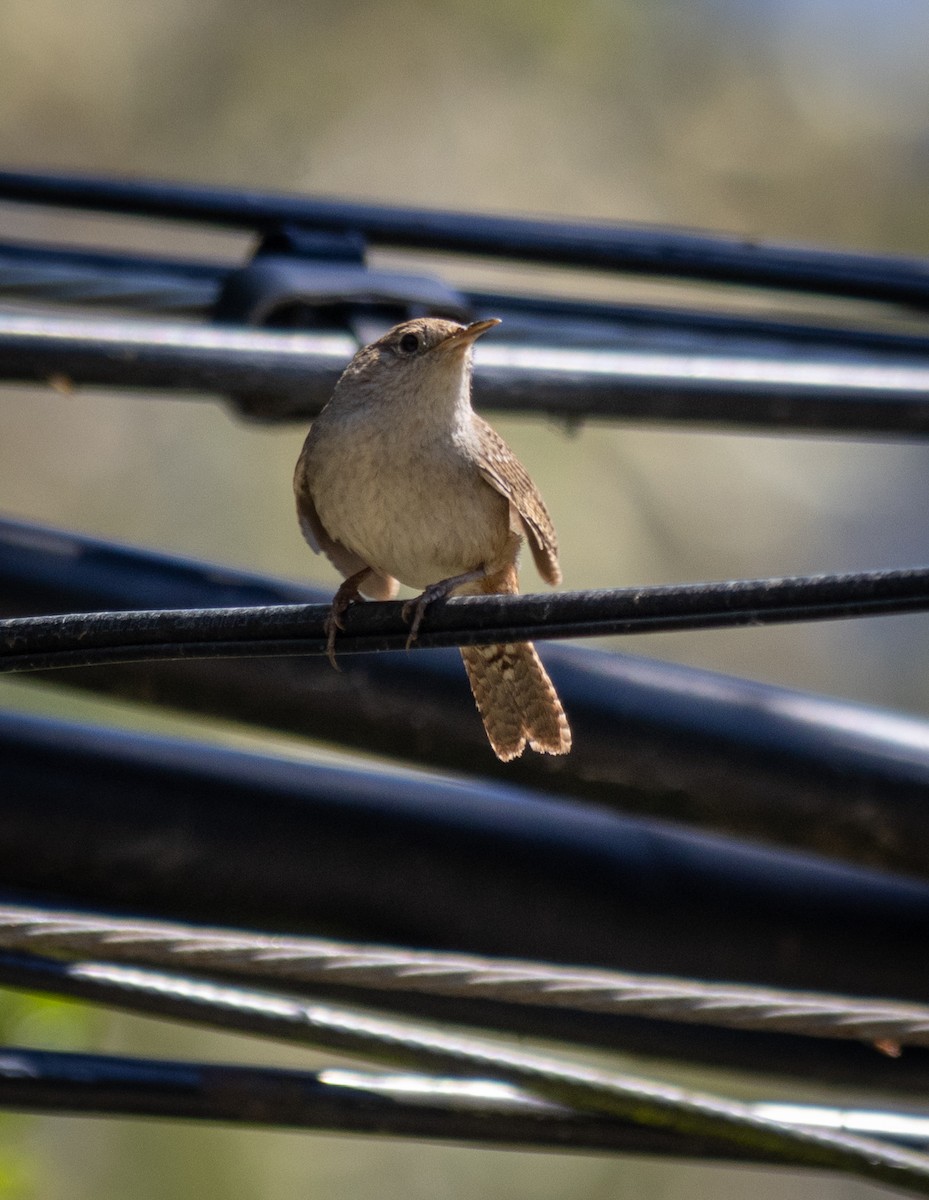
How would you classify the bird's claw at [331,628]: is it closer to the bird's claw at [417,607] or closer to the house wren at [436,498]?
the bird's claw at [417,607]

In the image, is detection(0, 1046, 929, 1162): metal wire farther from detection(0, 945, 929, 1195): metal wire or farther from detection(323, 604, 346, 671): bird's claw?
detection(323, 604, 346, 671): bird's claw

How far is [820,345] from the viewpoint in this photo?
15.7 ft

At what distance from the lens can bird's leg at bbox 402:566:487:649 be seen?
2768 millimetres

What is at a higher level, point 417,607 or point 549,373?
point 549,373

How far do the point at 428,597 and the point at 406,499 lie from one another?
453 mm

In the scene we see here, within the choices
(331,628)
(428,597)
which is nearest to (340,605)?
(428,597)

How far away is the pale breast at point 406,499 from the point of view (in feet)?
12.4

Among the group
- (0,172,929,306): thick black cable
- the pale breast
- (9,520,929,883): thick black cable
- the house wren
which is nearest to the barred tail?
the house wren

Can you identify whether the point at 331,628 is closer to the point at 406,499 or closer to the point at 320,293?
the point at 406,499

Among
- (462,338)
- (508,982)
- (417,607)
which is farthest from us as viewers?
(462,338)

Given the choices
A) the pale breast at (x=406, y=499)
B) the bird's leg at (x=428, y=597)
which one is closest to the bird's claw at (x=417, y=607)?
the bird's leg at (x=428, y=597)

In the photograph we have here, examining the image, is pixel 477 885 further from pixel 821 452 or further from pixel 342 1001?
pixel 821 452

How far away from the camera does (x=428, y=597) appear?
3.40m

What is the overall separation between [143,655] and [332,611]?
1.11ft
